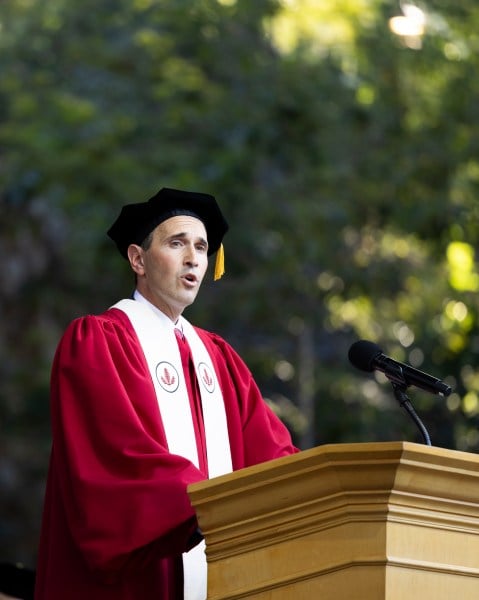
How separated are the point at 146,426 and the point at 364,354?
679 millimetres

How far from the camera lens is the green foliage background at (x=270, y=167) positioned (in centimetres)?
1260

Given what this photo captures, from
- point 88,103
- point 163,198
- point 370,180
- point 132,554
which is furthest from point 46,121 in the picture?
point 132,554

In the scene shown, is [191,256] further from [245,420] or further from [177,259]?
[245,420]

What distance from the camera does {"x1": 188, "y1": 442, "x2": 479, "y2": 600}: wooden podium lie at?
3.37 metres

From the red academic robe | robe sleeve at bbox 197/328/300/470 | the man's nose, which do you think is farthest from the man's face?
robe sleeve at bbox 197/328/300/470

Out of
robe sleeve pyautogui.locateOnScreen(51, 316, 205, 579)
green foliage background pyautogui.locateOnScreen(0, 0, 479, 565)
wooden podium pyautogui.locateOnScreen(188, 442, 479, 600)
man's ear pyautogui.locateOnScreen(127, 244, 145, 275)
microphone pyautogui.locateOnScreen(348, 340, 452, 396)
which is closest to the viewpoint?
wooden podium pyautogui.locateOnScreen(188, 442, 479, 600)

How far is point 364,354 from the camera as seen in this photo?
3.93 meters

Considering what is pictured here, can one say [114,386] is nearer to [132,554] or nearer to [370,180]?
[132,554]

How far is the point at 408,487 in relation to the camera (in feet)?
11.2

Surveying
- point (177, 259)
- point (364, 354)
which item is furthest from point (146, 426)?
point (364, 354)

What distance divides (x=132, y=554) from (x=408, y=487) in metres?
0.84

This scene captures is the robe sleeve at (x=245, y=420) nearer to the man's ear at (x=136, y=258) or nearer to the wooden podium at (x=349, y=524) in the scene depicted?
the man's ear at (x=136, y=258)

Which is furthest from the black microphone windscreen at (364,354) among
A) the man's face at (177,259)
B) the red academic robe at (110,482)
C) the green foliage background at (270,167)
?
the green foliage background at (270,167)

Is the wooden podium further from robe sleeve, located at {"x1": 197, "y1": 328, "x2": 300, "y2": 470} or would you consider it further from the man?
robe sleeve, located at {"x1": 197, "y1": 328, "x2": 300, "y2": 470}
